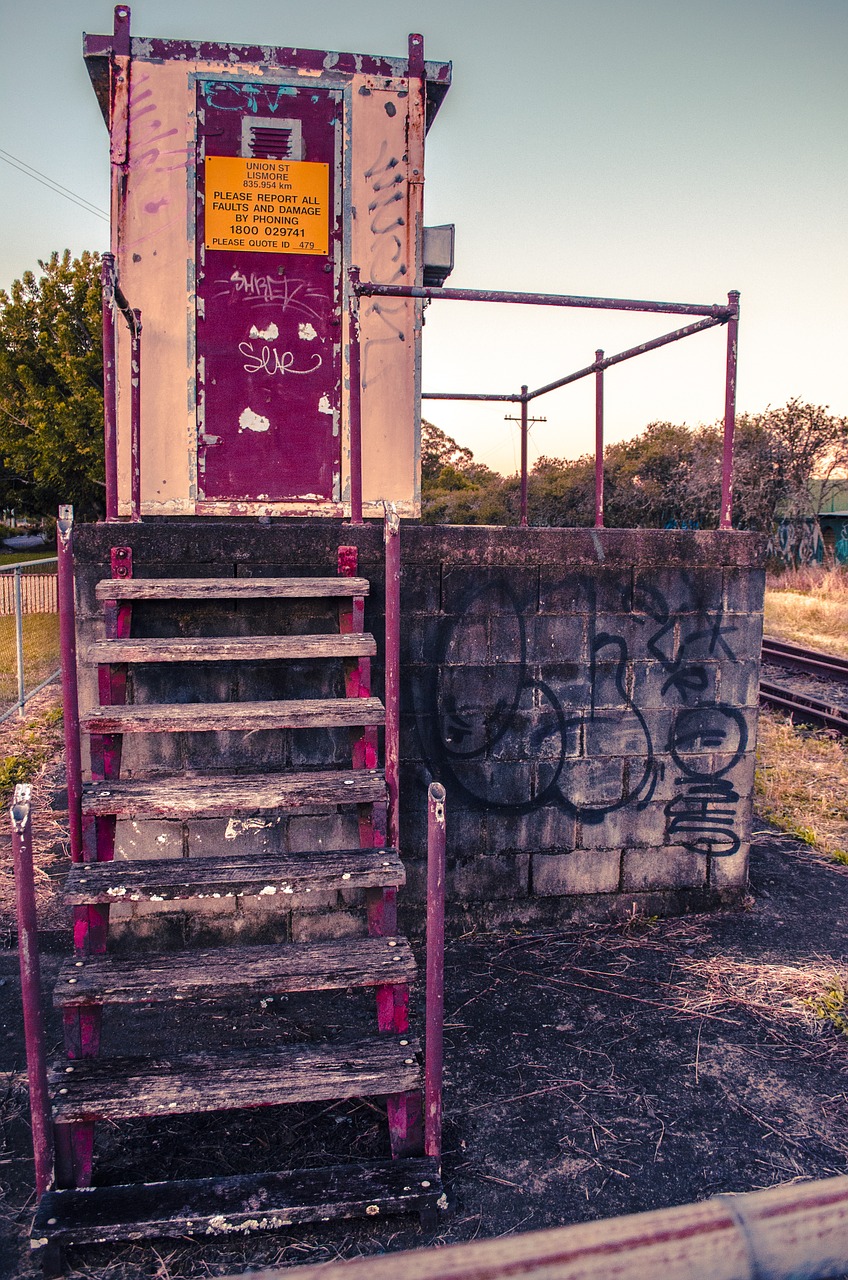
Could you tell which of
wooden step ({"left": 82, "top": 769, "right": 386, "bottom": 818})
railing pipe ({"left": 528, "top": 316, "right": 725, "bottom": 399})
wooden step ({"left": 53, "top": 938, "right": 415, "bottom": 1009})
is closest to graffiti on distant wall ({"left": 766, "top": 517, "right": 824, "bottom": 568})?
railing pipe ({"left": 528, "top": 316, "right": 725, "bottom": 399})

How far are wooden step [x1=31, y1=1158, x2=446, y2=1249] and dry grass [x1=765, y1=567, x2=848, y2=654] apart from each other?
1135 centimetres

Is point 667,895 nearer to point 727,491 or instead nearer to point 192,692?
point 727,491

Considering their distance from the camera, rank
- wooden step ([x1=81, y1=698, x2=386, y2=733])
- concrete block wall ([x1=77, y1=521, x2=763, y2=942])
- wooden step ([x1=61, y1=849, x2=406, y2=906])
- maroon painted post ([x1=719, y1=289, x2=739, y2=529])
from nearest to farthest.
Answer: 1. wooden step ([x1=61, y1=849, x2=406, y2=906])
2. wooden step ([x1=81, y1=698, x2=386, y2=733])
3. concrete block wall ([x1=77, y1=521, x2=763, y2=942])
4. maroon painted post ([x1=719, y1=289, x2=739, y2=529])

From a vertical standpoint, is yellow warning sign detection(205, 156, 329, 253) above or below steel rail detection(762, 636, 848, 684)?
above

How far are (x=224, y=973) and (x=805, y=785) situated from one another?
16.5ft

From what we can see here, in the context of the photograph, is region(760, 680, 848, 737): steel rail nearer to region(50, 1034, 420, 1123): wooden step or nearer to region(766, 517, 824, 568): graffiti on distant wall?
region(50, 1034, 420, 1123): wooden step

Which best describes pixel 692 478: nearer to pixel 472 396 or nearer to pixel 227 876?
pixel 472 396

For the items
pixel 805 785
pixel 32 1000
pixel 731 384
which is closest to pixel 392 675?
pixel 32 1000

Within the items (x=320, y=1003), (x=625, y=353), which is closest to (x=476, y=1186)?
(x=320, y=1003)

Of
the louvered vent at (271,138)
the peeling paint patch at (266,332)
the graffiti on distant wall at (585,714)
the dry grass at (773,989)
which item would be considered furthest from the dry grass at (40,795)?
the louvered vent at (271,138)

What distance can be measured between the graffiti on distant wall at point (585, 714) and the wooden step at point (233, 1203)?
1.84 m

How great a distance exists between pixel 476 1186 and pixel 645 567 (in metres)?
2.74

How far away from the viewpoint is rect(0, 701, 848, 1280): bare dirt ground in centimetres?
240

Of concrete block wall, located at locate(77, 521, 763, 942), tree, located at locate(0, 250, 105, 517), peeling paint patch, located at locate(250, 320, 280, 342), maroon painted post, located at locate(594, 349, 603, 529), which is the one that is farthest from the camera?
tree, located at locate(0, 250, 105, 517)
